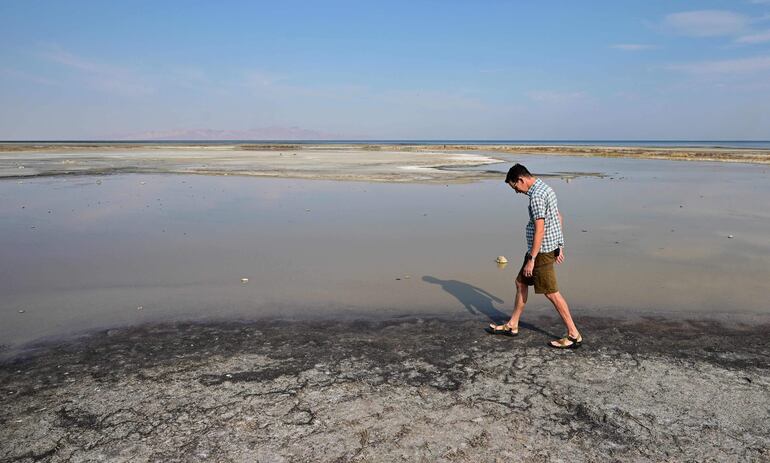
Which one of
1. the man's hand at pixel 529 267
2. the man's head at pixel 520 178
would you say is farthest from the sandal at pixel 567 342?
the man's head at pixel 520 178

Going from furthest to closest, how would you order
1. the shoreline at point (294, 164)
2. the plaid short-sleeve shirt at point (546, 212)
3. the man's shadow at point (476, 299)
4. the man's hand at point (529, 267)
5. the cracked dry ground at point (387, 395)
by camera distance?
the shoreline at point (294, 164) < the man's shadow at point (476, 299) < the man's hand at point (529, 267) < the plaid short-sleeve shirt at point (546, 212) < the cracked dry ground at point (387, 395)

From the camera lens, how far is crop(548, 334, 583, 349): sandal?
5.80 meters

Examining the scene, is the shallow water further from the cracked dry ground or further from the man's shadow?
the cracked dry ground

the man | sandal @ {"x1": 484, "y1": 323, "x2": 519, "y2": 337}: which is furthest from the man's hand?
sandal @ {"x1": 484, "y1": 323, "x2": 519, "y2": 337}

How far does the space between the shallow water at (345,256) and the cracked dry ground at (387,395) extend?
0.90m

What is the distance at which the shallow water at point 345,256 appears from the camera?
7.22 m

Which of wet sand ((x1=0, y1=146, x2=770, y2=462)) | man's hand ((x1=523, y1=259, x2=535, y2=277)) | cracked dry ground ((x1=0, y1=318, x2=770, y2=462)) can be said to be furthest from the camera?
man's hand ((x1=523, y1=259, x2=535, y2=277))

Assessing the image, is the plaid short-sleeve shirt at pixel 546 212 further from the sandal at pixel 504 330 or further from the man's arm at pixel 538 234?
the sandal at pixel 504 330

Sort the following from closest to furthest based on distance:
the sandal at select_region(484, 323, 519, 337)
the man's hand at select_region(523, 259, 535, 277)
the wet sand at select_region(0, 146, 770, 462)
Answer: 1. the wet sand at select_region(0, 146, 770, 462)
2. the man's hand at select_region(523, 259, 535, 277)
3. the sandal at select_region(484, 323, 519, 337)

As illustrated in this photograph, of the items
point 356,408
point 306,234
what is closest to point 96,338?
point 356,408

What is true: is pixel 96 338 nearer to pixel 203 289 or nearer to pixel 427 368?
pixel 203 289

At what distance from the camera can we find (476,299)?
757 centimetres

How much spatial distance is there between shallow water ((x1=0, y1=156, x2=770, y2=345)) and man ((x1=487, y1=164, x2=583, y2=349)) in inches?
46.6

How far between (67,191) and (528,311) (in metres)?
19.4
